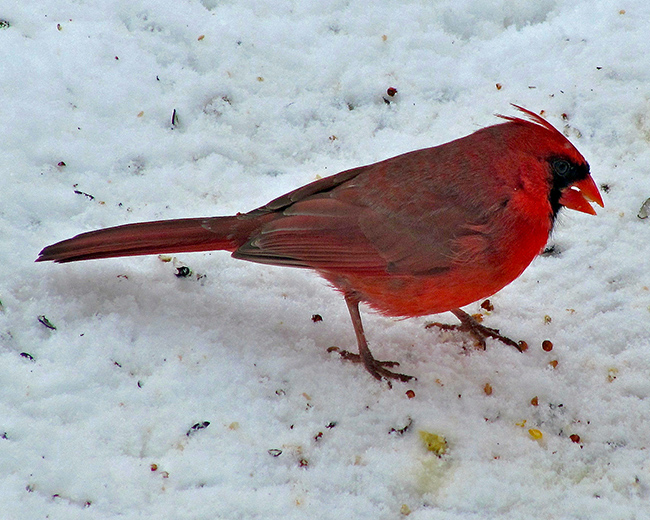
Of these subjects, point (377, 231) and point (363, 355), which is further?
point (363, 355)

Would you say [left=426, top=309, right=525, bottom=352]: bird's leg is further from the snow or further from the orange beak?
the orange beak

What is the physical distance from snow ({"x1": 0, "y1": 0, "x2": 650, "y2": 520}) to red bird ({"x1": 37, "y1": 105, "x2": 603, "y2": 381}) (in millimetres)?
288

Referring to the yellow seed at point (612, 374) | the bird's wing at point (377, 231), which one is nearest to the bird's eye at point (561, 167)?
the bird's wing at point (377, 231)

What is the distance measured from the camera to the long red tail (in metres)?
3.11

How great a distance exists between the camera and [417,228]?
9.97 ft

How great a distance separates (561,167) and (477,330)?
2.63ft

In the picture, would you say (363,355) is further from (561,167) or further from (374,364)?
(561,167)

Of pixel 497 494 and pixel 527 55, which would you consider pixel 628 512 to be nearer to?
pixel 497 494

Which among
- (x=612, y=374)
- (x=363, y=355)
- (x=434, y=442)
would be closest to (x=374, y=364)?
(x=363, y=355)

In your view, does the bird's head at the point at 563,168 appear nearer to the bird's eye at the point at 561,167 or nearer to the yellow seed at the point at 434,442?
the bird's eye at the point at 561,167

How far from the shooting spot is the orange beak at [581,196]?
9.98 ft

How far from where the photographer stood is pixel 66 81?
12.6 feet

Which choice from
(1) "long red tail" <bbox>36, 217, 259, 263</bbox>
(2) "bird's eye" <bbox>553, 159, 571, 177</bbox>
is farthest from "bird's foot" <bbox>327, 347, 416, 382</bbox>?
(2) "bird's eye" <bbox>553, 159, 571, 177</bbox>

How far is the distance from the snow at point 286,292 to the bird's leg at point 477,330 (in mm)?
58
